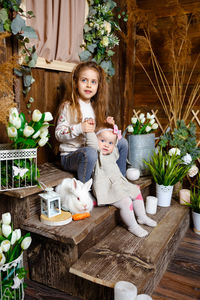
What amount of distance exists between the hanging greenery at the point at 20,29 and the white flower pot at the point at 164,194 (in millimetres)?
1244

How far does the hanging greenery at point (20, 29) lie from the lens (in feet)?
5.24

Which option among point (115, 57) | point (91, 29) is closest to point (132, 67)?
point (115, 57)

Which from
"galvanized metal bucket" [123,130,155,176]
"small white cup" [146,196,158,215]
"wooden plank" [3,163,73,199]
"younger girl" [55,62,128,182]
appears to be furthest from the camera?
"galvanized metal bucket" [123,130,155,176]

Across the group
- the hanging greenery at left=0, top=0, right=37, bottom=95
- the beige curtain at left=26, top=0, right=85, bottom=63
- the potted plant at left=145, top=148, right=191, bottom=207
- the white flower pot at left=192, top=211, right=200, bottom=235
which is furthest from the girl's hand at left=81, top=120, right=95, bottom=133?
the white flower pot at left=192, top=211, right=200, bottom=235

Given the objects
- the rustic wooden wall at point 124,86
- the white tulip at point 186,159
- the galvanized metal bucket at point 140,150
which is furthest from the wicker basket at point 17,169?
the white tulip at point 186,159

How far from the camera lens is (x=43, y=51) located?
6.21 feet

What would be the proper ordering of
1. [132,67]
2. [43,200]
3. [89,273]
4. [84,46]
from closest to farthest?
[89,273] < [43,200] < [84,46] < [132,67]

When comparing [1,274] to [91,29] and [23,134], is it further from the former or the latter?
[91,29]

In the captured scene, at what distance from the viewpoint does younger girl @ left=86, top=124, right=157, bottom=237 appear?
1664 mm

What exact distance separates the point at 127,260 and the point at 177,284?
0.36m

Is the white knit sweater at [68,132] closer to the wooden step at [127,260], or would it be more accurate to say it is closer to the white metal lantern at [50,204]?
the white metal lantern at [50,204]

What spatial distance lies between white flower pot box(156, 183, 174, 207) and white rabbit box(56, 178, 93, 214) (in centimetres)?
83

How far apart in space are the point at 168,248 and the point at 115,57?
1.89m

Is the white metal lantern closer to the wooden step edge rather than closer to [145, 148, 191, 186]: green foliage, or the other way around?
the wooden step edge
